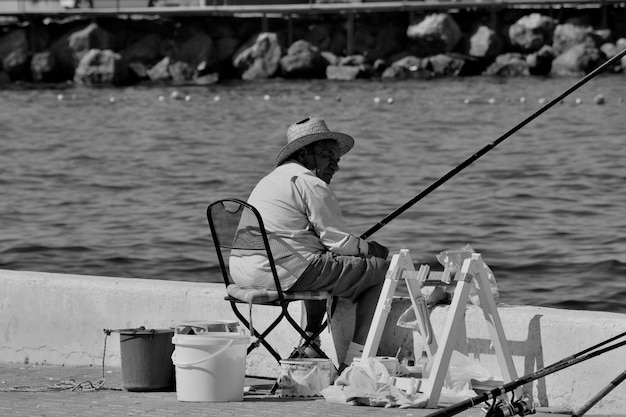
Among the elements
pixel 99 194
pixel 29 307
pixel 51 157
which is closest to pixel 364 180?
pixel 99 194

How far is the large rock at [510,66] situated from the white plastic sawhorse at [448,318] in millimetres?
45940

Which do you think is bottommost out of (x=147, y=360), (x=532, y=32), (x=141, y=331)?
(x=532, y=32)

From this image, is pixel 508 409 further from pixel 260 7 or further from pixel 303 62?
pixel 260 7

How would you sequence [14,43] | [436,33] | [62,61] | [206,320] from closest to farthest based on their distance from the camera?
[206,320]
[436,33]
[62,61]
[14,43]

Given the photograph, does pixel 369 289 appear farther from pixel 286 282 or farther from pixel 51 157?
pixel 51 157

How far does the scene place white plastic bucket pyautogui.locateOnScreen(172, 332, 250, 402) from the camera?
19.1 ft

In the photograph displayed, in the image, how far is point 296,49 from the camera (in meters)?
53.3

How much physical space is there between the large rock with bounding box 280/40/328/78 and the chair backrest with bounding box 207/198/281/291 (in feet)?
152

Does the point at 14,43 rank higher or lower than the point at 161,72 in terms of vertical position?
higher

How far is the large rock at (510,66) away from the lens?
168 feet

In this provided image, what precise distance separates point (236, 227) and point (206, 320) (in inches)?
26.6

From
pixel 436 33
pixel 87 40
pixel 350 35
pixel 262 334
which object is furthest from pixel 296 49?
pixel 262 334

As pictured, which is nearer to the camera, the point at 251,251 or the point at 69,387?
the point at 251,251

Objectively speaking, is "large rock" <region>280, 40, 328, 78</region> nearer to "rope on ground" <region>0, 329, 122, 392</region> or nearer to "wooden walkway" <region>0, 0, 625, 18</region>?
"wooden walkway" <region>0, 0, 625, 18</region>
